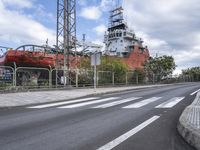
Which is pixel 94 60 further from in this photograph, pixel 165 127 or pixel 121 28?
pixel 121 28

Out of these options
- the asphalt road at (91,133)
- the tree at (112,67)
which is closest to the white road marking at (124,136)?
the asphalt road at (91,133)

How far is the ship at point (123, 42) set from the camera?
56.7 m

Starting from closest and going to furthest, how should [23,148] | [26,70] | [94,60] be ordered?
[23,148] → [26,70] → [94,60]

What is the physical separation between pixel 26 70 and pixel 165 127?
15.6 metres

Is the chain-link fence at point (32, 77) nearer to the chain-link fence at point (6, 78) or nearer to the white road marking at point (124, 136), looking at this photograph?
the chain-link fence at point (6, 78)

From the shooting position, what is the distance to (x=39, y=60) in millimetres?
32500

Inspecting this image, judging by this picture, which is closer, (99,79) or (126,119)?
(126,119)

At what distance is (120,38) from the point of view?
59.5 metres

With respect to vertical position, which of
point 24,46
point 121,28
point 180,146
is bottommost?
point 180,146

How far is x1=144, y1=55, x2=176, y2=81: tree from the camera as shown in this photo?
52125 mm

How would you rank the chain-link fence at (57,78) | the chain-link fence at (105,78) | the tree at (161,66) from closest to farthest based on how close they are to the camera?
the chain-link fence at (57,78), the chain-link fence at (105,78), the tree at (161,66)

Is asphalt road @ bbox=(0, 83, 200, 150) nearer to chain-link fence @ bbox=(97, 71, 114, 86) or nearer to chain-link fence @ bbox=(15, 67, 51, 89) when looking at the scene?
chain-link fence @ bbox=(15, 67, 51, 89)

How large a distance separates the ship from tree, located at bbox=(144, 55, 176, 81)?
1.97 meters

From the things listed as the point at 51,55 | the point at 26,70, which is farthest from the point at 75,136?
the point at 51,55
